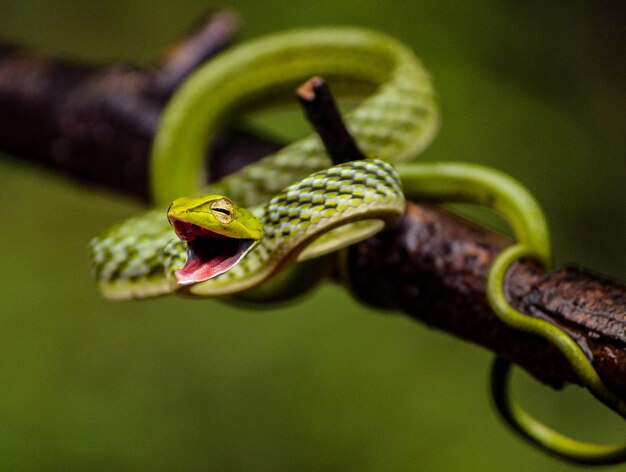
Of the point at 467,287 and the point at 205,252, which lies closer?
the point at 205,252

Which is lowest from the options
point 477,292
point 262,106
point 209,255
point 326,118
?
point 477,292

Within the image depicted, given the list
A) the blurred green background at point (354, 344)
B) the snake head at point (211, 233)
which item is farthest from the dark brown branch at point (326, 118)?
the blurred green background at point (354, 344)

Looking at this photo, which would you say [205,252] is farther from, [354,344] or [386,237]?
[354,344]

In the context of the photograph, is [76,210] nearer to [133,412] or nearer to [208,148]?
[133,412]

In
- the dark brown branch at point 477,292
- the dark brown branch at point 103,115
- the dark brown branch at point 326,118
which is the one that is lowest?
the dark brown branch at point 477,292

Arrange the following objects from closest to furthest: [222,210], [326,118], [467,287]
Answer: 1. [222,210]
2. [326,118]
3. [467,287]

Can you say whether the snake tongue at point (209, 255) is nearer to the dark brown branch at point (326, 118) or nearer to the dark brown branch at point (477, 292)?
the dark brown branch at point (326, 118)

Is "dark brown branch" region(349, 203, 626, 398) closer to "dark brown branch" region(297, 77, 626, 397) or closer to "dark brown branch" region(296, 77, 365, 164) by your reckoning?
"dark brown branch" region(297, 77, 626, 397)

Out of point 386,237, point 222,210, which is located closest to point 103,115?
point 386,237
